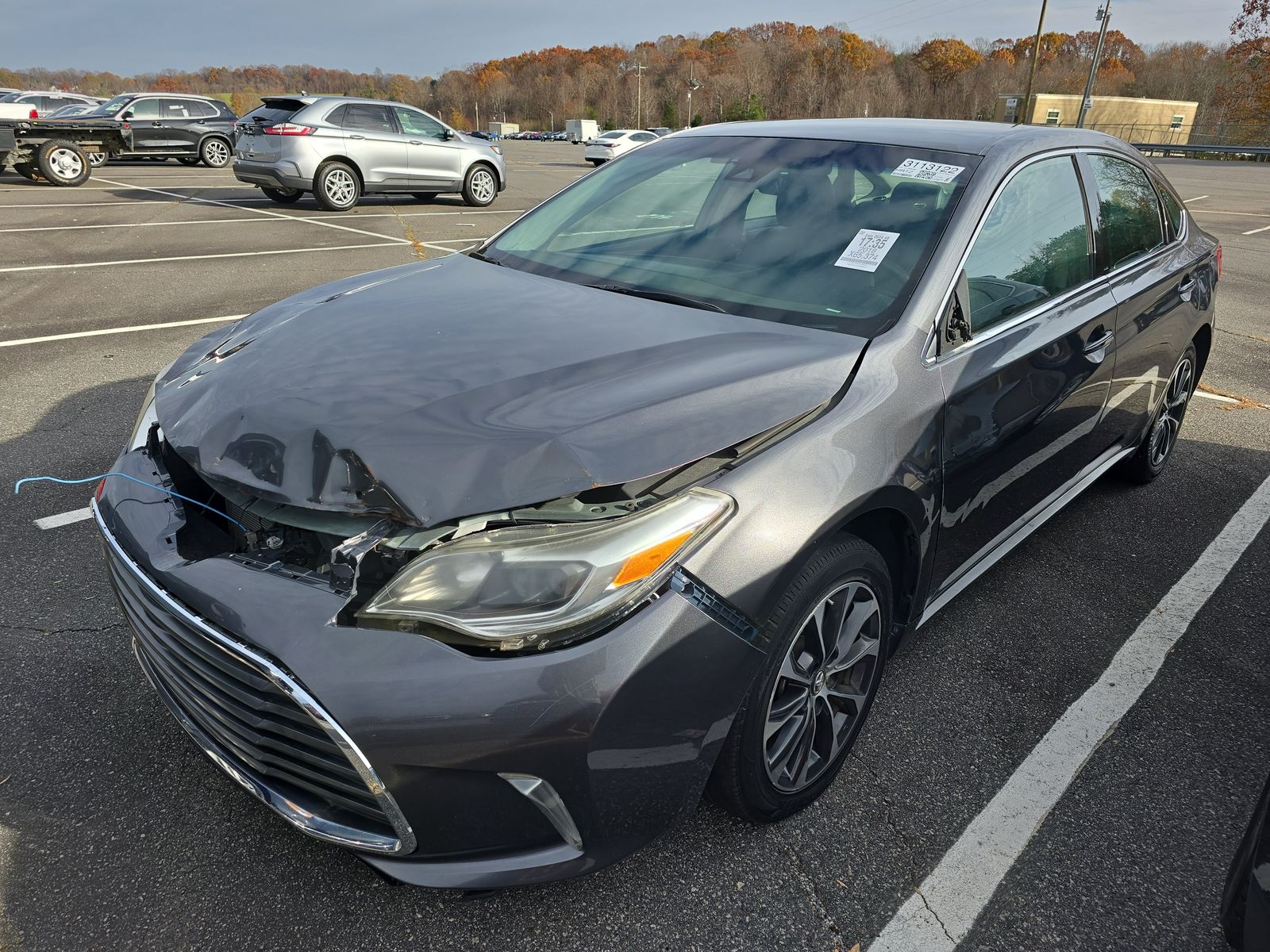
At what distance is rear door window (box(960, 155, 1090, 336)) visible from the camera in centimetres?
257

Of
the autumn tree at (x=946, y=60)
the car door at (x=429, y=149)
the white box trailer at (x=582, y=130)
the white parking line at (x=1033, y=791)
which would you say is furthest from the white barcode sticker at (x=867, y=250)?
Answer: the autumn tree at (x=946, y=60)

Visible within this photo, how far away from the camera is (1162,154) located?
2106 inches

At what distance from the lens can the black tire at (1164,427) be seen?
413 cm

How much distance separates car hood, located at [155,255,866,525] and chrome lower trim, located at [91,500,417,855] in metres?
0.29

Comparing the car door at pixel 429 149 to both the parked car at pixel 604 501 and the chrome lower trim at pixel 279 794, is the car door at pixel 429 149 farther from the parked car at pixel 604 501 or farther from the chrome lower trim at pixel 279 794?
the chrome lower trim at pixel 279 794

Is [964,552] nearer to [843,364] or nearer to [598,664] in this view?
[843,364]

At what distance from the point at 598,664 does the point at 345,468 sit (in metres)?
0.68

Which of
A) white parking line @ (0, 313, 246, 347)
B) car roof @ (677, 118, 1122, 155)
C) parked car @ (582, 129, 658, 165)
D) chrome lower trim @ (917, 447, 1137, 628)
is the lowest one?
parked car @ (582, 129, 658, 165)

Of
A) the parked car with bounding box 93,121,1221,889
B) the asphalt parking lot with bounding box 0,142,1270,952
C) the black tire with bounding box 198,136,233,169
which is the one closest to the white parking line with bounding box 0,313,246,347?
the asphalt parking lot with bounding box 0,142,1270,952

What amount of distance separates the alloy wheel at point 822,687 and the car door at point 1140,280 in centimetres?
178

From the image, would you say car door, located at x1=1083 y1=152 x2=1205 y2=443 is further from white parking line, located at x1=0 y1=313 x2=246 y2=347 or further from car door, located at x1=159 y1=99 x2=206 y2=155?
car door, located at x1=159 y1=99 x2=206 y2=155

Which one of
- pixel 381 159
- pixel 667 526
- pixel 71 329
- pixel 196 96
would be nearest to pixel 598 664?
pixel 667 526

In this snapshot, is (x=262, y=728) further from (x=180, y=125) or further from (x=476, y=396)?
(x=180, y=125)

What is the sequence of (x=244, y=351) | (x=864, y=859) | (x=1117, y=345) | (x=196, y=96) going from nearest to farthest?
(x=864, y=859) → (x=244, y=351) → (x=1117, y=345) → (x=196, y=96)
